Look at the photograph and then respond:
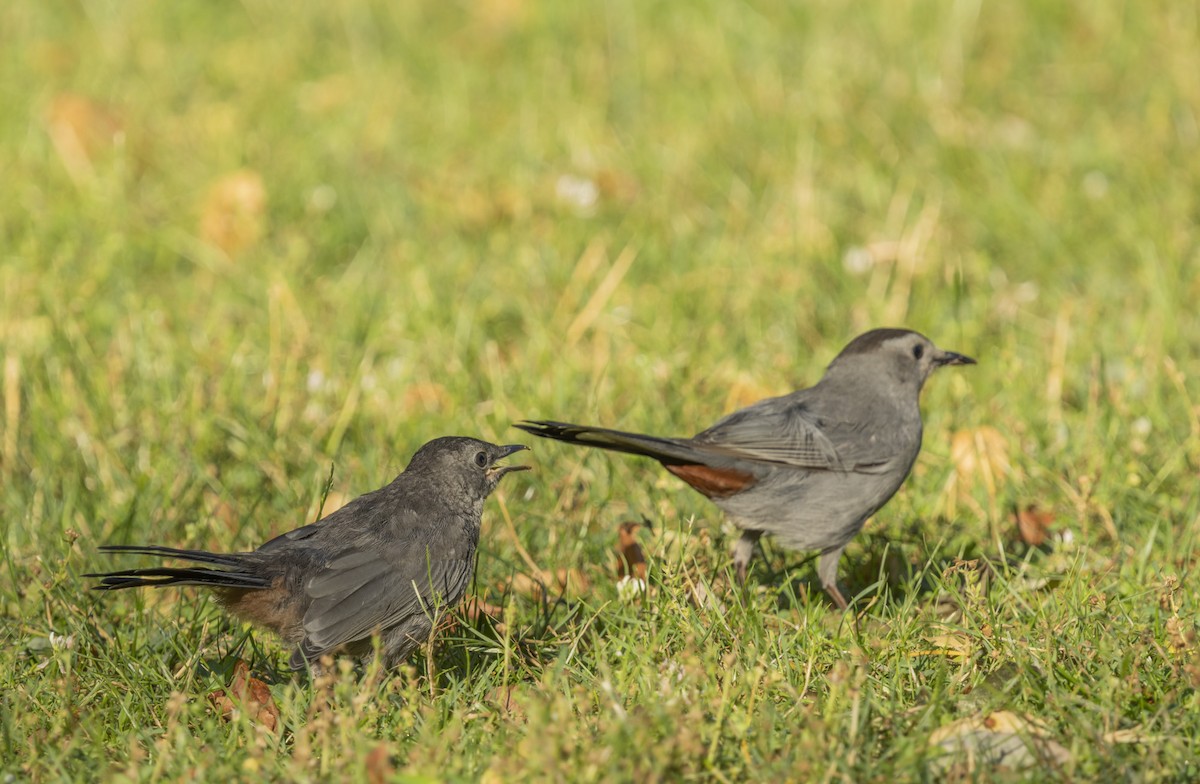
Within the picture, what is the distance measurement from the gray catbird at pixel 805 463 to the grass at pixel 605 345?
0.71 feet

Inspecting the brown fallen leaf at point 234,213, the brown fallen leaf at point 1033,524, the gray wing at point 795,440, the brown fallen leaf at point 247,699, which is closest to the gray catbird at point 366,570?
the brown fallen leaf at point 247,699

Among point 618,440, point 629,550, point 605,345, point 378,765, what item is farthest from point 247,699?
point 605,345

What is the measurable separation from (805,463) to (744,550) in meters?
0.37

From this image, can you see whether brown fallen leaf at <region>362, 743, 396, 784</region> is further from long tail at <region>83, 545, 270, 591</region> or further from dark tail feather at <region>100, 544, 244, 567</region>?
dark tail feather at <region>100, 544, 244, 567</region>

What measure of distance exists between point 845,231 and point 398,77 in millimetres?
3421

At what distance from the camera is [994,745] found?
11.7 ft

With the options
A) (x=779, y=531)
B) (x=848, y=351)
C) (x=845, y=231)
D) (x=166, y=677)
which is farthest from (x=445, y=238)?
(x=166, y=677)

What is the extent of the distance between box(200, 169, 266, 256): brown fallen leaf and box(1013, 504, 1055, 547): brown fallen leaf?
4531 mm

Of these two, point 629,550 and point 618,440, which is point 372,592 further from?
point 629,550

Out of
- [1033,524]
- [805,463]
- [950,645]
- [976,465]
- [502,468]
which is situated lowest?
[1033,524]

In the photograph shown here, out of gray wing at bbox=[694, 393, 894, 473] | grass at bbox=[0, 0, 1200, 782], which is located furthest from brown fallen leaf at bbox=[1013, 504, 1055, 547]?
gray wing at bbox=[694, 393, 894, 473]

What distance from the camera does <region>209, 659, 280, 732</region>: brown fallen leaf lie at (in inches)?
160

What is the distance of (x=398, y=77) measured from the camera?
979cm

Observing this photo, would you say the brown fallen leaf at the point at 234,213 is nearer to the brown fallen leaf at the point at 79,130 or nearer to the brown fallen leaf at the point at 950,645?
the brown fallen leaf at the point at 79,130
